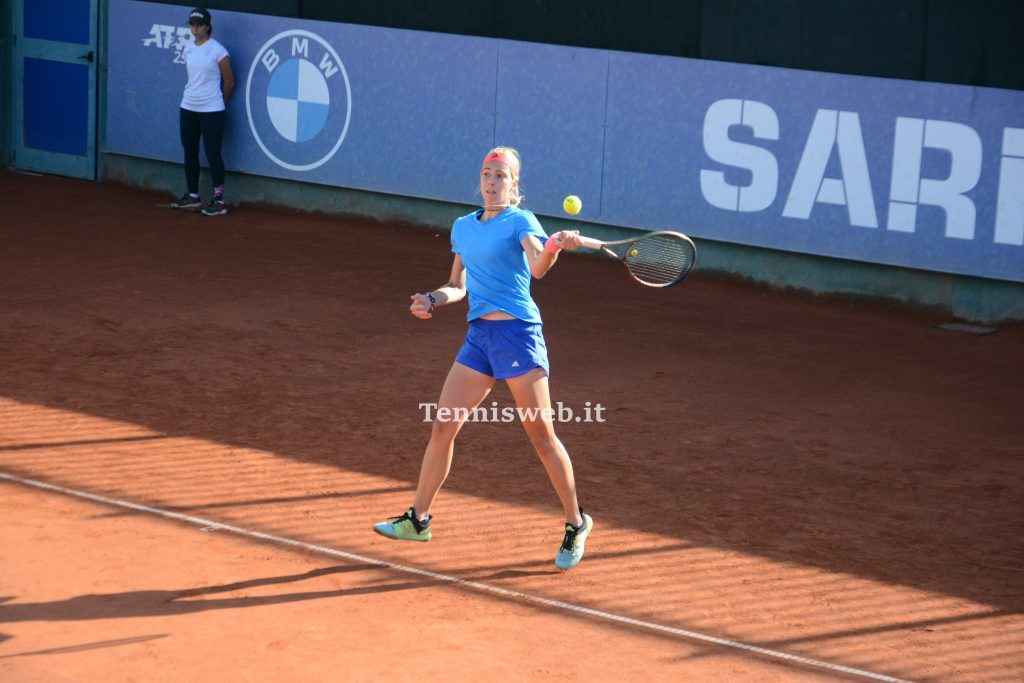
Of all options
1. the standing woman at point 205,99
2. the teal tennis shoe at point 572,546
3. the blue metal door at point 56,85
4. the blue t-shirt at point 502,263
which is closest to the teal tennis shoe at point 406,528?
the teal tennis shoe at point 572,546

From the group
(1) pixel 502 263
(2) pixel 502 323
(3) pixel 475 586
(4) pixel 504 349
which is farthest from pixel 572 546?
(1) pixel 502 263

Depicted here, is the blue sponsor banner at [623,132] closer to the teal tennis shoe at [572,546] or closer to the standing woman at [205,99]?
the standing woman at [205,99]

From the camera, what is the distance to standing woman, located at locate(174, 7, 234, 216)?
1627 centimetres

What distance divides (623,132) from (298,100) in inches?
161

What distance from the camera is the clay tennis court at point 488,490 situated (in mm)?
5922

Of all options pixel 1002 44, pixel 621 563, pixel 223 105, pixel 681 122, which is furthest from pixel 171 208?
pixel 621 563

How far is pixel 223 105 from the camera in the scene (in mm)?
16484

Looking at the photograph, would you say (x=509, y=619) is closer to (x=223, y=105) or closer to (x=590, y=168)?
(x=590, y=168)

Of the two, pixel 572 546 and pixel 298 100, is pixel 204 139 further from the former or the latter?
pixel 572 546

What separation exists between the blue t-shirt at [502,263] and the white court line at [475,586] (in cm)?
123

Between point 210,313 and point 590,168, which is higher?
point 590,168

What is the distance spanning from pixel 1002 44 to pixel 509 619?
8530 mm

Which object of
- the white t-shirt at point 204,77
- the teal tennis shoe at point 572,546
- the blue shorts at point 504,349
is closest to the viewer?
the blue shorts at point 504,349

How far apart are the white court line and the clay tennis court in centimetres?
2
